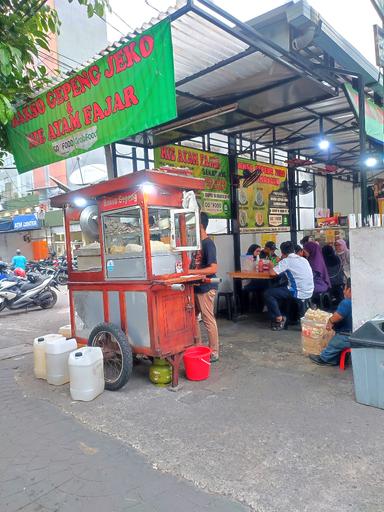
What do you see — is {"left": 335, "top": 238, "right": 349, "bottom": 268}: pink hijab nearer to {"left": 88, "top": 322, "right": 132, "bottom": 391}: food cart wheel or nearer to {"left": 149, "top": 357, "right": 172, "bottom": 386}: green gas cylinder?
{"left": 149, "top": 357, "right": 172, "bottom": 386}: green gas cylinder

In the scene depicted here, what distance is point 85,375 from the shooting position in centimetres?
393

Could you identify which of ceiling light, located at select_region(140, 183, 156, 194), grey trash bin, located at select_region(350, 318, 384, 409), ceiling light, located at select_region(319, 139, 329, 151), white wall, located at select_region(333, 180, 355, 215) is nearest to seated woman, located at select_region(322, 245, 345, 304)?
ceiling light, located at select_region(319, 139, 329, 151)

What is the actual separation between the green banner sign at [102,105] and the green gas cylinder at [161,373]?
2503 millimetres

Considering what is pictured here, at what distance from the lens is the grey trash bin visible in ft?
11.2

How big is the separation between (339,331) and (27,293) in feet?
25.9

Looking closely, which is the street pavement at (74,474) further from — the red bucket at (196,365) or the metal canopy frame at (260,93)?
the metal canopy frame at (260,93)

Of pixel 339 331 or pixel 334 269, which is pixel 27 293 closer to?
pixel 334 269

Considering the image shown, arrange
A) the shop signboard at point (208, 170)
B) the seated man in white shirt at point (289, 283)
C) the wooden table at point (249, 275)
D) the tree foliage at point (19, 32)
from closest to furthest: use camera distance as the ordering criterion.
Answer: the tree foliage at point (19, 32)
the seated man in white shirt at point (289, 283)
the wooden table at point (249, 275)
the shop signboard at point (208, 170)

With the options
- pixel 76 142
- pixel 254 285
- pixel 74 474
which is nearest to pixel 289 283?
pixel 254 285

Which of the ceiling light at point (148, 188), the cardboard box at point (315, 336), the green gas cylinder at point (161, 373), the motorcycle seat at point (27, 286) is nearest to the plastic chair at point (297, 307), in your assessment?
the cardboard box at point (315, 336)

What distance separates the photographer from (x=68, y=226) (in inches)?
191

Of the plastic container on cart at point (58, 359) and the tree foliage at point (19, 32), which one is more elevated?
the tree foliage at point (19, 32)

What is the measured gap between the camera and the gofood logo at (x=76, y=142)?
4.59 metres

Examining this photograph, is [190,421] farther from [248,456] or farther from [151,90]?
[151,90]
